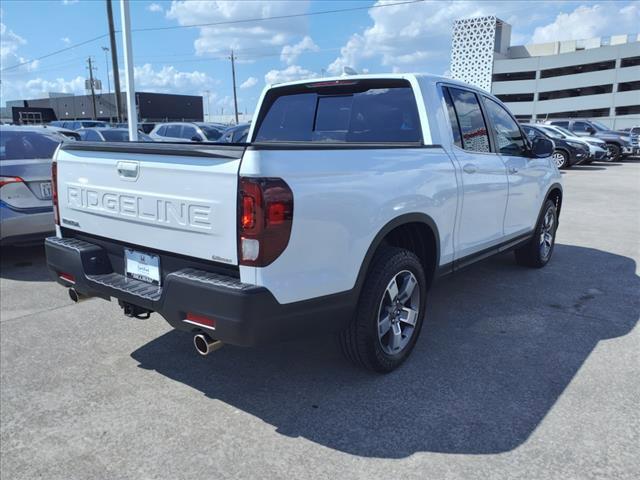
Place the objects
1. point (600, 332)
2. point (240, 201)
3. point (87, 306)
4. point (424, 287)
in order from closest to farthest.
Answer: point (240, 201), point (424, 287), point (600, 332), point (87, 306)

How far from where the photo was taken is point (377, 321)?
3.16 metres

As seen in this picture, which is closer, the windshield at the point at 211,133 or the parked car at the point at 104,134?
the parked car at the point at 104,134

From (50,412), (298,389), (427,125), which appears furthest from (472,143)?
(50,412)

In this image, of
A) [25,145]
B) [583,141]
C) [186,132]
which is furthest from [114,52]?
[25,145]

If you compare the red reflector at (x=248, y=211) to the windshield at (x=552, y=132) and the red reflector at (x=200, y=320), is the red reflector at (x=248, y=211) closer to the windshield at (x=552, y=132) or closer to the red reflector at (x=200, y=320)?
the red reflector at (x=200, y=320)

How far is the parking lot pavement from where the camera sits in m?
2.55

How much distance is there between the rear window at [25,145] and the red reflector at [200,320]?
4.46 meters

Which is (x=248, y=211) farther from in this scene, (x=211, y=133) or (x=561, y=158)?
(x=561, y=158)

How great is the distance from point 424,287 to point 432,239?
362 millimetres

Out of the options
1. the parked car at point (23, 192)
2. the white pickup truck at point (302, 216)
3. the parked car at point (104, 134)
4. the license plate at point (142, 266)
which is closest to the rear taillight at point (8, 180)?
the parked car at point (23, 192)

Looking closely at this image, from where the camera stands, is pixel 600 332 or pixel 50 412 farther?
pixel 600 332

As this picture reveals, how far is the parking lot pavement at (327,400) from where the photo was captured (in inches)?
101

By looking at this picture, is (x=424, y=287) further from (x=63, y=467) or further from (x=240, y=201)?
(x=63, y=467)

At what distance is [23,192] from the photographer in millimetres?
5754
